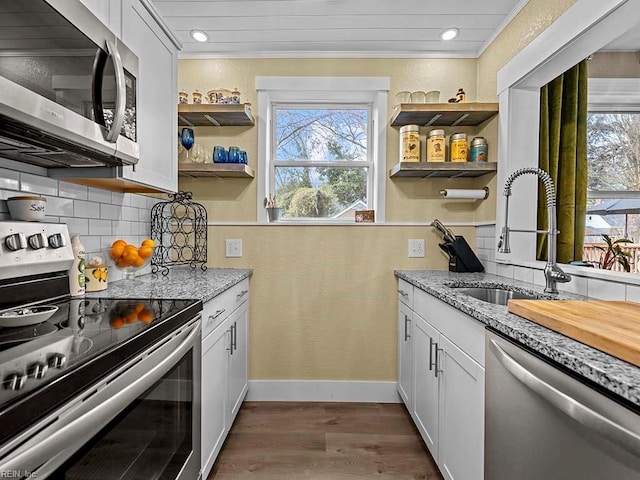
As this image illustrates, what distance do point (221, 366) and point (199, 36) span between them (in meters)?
2.04

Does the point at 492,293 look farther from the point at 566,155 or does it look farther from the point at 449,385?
the point at 566,155

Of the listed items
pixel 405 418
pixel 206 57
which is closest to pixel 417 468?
pixel 405 418

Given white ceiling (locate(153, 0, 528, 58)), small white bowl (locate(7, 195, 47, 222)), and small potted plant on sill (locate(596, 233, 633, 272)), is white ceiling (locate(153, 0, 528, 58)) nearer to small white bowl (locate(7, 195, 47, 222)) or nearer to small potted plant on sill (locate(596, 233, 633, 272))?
small white bowl (locate(7, 195, 47, 222))

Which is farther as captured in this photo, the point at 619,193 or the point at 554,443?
the point at 619,193

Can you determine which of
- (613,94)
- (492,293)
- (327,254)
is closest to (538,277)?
(492,293)

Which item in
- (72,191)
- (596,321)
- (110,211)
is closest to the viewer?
(596,321)

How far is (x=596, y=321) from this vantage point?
3.30ft

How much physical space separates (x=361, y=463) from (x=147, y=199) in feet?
6.39

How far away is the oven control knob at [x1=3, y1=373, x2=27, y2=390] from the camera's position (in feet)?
2.07

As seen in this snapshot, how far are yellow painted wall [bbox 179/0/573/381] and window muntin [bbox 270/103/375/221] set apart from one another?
19cm

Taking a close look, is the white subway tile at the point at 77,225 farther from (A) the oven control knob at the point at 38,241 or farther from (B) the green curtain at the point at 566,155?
(B) the green curtain at the point at 566,155

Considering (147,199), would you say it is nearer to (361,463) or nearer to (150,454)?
(150,454)

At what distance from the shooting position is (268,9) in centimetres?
222

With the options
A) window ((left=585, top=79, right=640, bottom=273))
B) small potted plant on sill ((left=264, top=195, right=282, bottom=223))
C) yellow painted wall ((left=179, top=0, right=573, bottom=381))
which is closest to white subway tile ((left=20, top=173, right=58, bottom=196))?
yellow painted wall ((left=179, top=0, right=573, bottom=381))
